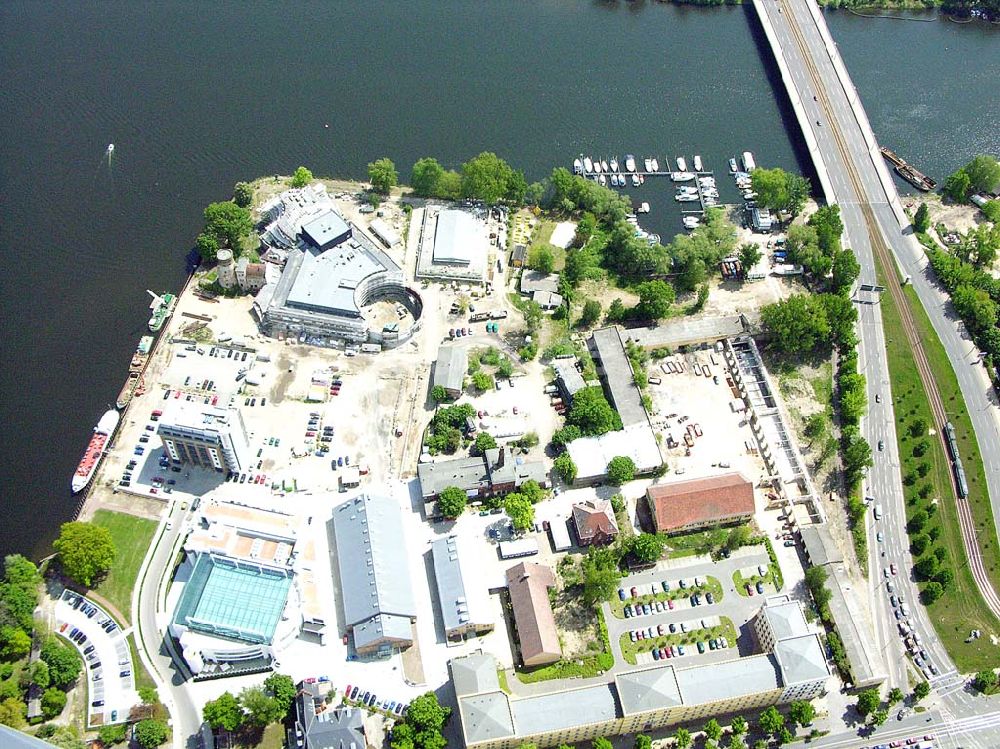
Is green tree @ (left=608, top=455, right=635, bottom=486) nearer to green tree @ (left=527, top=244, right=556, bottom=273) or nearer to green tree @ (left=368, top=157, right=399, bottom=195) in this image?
green tree @ (left=527, top=244, right=556, bottom=273)

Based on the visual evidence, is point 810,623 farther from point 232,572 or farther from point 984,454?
point 232,572

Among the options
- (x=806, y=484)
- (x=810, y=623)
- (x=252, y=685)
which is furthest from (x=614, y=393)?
(x=252, y=685)

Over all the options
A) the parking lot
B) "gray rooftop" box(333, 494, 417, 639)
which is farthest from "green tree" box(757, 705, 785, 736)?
the parking lot

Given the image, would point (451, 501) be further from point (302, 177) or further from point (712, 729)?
point (302, 177)

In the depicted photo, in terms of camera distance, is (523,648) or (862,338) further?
(862,338)

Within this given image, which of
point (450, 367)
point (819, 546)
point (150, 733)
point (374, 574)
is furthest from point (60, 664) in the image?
point (819, 546)

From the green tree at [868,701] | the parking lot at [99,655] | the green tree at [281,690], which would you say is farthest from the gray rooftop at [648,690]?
the parking lot at [99,655]
